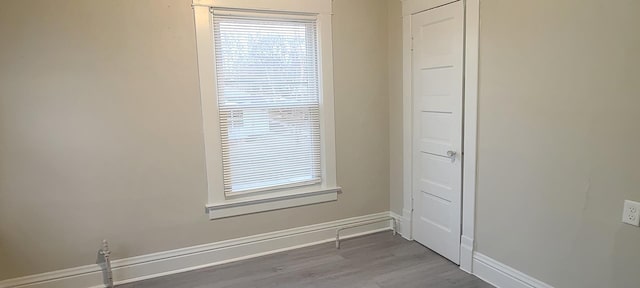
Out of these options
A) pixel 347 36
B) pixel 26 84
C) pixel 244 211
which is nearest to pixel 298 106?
pixel 347 36

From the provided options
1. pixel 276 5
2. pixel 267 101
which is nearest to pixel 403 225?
pixel 267 101

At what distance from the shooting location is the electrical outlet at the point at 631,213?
1889 mm

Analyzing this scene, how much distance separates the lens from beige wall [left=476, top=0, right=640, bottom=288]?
6.32 feet

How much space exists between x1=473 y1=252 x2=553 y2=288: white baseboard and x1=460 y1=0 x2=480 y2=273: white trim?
0.24ft

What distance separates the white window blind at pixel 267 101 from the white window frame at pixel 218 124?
0.17 ft

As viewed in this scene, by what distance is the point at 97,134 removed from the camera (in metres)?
2.71

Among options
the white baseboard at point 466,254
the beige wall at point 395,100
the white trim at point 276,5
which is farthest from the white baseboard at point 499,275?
the white trim at point 276,5

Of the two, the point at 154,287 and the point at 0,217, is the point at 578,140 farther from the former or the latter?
the point at 0,217

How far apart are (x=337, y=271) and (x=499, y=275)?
1134mm

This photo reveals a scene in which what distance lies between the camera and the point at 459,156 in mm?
2895

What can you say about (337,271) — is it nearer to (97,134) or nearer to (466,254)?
(466,254)

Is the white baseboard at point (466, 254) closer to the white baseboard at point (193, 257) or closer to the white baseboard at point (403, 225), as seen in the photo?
the white baseboard at point (403, 225)

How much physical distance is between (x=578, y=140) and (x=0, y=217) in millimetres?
3551

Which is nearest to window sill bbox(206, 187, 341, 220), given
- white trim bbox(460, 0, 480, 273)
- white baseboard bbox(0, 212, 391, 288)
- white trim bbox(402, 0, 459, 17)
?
white baseboard bbox(0, 212, 391, 288)
